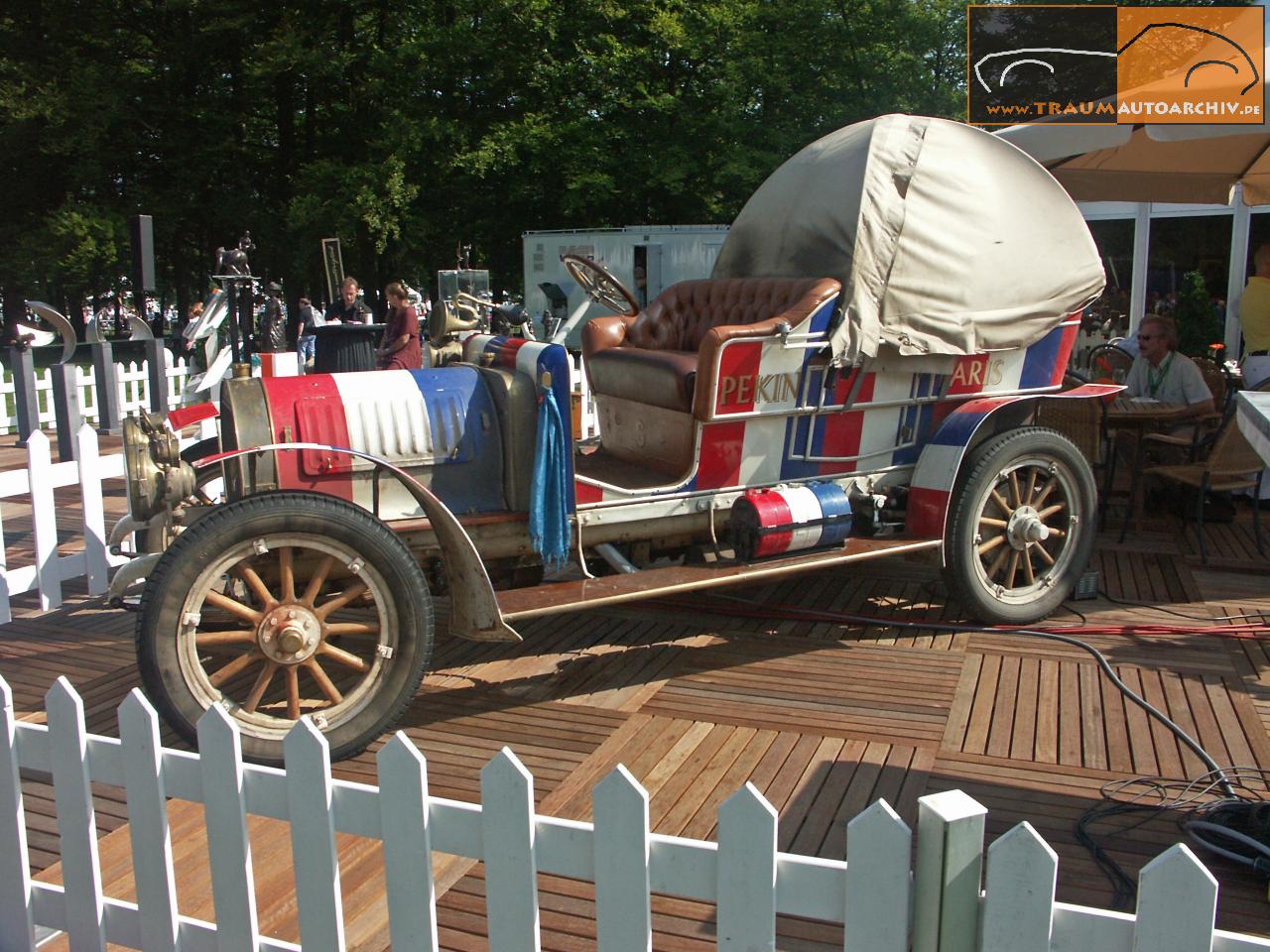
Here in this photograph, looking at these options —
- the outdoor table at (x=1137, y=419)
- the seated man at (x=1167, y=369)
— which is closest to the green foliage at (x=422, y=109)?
the seated man at (x=1167, y=369)

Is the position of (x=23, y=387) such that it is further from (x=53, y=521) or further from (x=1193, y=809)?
(x=1193, y=809)

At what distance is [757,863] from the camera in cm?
156

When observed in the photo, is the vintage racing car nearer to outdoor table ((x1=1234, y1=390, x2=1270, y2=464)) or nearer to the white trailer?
outdoor table ((x1=1234, y1=390, x2=1270, y2=464))

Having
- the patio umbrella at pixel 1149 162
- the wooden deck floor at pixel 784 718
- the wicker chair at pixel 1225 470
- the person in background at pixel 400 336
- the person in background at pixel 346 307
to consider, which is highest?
the patio umbrella at pixel 1149 162

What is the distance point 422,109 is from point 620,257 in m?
→ 7.56

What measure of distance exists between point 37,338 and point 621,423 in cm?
771

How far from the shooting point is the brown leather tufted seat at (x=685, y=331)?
412 centimetres

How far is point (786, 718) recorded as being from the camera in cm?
360

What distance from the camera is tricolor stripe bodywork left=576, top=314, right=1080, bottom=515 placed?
13.5 ft

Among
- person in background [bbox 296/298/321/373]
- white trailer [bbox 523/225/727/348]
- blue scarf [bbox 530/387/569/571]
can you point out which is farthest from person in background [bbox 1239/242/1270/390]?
white trailer [bbox 523/225/727/348]

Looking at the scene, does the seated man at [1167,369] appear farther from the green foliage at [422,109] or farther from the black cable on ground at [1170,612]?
the green foliage at [422,109]

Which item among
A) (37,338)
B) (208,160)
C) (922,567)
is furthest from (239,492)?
(208,160)

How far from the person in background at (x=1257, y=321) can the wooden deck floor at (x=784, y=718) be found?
2.18 m

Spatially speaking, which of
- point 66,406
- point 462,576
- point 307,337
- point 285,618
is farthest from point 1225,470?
point 307,337
